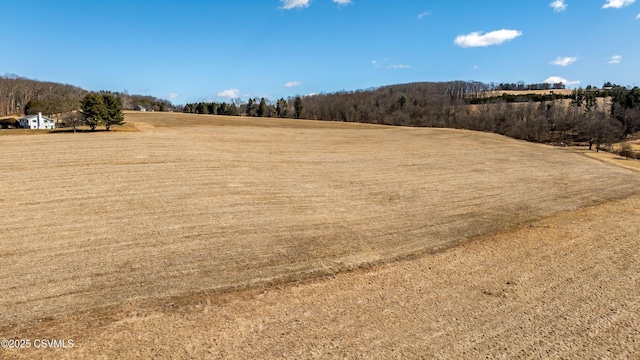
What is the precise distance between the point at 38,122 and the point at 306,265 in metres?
65.5

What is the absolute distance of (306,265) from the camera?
464 inches

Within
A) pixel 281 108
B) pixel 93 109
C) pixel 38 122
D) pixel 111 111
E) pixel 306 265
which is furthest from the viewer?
pixel 281 108

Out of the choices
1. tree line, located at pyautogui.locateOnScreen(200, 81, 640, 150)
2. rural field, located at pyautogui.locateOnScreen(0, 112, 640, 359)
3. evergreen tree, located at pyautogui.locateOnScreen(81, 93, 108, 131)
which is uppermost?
tree line, located at pyautogui.locateOnScreen(200, 81, 640, 150)

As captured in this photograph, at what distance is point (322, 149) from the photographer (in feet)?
137

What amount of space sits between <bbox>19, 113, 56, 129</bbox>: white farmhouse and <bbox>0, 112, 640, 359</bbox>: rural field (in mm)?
39801

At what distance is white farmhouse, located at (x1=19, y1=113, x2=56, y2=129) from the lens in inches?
2263

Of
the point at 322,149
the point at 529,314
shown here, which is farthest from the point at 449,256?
the point at 322,149

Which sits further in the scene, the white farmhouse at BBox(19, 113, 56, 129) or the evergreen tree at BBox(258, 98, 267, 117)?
the evergreen tree at BBox(258, 98, 267, 117)

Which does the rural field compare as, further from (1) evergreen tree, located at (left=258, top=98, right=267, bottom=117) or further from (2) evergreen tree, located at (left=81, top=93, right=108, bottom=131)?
(1) evergreen tree, located at (left=258, top=98, right=267, bottom=117)

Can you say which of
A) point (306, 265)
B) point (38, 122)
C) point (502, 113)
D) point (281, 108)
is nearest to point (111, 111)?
point (38, 122)

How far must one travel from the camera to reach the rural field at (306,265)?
7.96 metres

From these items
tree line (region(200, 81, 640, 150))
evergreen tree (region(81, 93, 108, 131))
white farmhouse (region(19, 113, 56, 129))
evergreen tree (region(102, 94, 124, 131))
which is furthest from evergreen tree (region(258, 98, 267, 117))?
evergreen tree (region(81, 93, 108, 131))

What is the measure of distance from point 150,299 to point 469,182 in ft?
77.8

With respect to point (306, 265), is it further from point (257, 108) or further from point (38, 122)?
point (257, 108)
